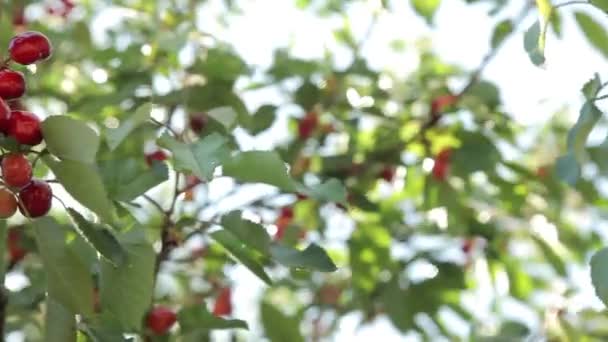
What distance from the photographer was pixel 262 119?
6.75ft

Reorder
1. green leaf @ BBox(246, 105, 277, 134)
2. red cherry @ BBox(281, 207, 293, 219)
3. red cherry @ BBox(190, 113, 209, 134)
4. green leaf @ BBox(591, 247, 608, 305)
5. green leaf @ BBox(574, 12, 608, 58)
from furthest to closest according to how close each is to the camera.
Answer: red cherry @ BBox(281, 207, 293, 219) < green leaf @ BBox(246, 105, 277, 134) < red cherry @ BBox(190, 113, 209, 134) < green leaf @ BBox(574, 12, 608, 58) < green leaf @ BBox(591, 247, 608, 305)

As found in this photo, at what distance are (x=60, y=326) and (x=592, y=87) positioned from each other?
2.25 ft

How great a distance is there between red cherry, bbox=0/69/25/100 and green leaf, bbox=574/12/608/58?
0.99 metres

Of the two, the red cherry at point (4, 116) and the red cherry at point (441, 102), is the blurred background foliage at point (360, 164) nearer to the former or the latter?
the red cherry at point (441, 102)

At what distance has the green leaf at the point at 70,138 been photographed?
1151 mm

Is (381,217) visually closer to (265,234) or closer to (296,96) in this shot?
(296,96)

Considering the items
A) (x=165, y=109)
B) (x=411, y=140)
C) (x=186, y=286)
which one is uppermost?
(x=411, y=140)

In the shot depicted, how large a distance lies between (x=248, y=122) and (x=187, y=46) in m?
0.19

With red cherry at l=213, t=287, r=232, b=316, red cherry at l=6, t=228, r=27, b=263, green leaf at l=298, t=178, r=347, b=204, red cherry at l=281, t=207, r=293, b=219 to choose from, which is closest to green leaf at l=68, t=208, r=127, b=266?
green leaf at l=298, t=178, r=347, b=204

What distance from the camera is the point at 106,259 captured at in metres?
1.28

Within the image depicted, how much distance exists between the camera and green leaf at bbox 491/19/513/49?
83.1 inches

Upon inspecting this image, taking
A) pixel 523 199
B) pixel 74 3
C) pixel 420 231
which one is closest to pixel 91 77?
pixel 74 3

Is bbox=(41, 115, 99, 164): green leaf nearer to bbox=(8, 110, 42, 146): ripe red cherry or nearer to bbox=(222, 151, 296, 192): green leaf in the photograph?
bbox=(8, 110, 42, 146): ripe red cherry

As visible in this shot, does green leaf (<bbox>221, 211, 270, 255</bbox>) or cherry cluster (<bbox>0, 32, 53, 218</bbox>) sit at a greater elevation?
green leaf (<bbox>221, 211, 270, 255</bbox>)
